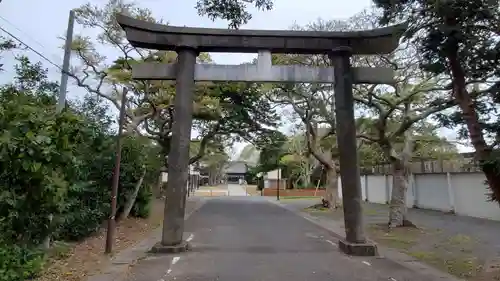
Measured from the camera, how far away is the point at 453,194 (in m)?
21.4

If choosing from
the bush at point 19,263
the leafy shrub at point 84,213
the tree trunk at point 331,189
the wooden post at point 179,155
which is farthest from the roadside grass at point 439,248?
the tree trunk at point 331,189

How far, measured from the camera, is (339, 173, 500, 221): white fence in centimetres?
1875

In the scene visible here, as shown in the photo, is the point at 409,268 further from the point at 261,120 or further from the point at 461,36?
the point at 261,120

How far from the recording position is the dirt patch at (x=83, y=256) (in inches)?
287

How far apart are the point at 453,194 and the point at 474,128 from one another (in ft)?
52.1

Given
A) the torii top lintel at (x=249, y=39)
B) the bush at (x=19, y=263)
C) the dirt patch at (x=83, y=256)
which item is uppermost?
the torii top lintel at (x=249, y=39)

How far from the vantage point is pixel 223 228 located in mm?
15453

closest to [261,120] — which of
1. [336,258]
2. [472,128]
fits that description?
[336,258]

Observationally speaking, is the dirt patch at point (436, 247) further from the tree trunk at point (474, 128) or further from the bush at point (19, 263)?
the bush at point (19, 263)

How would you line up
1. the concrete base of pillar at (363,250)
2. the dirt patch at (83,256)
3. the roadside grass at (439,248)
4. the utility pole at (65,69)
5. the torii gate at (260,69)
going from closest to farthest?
the dirt patch at (83,256) < the roadside grass at (439,248) < the concrete base of pillar at (363,250) < the torii gate at (260,69) < the utility pole at (65,69)

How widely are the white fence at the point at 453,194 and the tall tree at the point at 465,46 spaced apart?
11238mm

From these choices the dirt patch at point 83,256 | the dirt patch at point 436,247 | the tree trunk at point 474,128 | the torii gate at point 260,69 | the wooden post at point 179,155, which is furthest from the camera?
the torii gate at point 260,69

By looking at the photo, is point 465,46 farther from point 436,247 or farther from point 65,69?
point 65,69

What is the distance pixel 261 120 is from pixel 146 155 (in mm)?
9713
